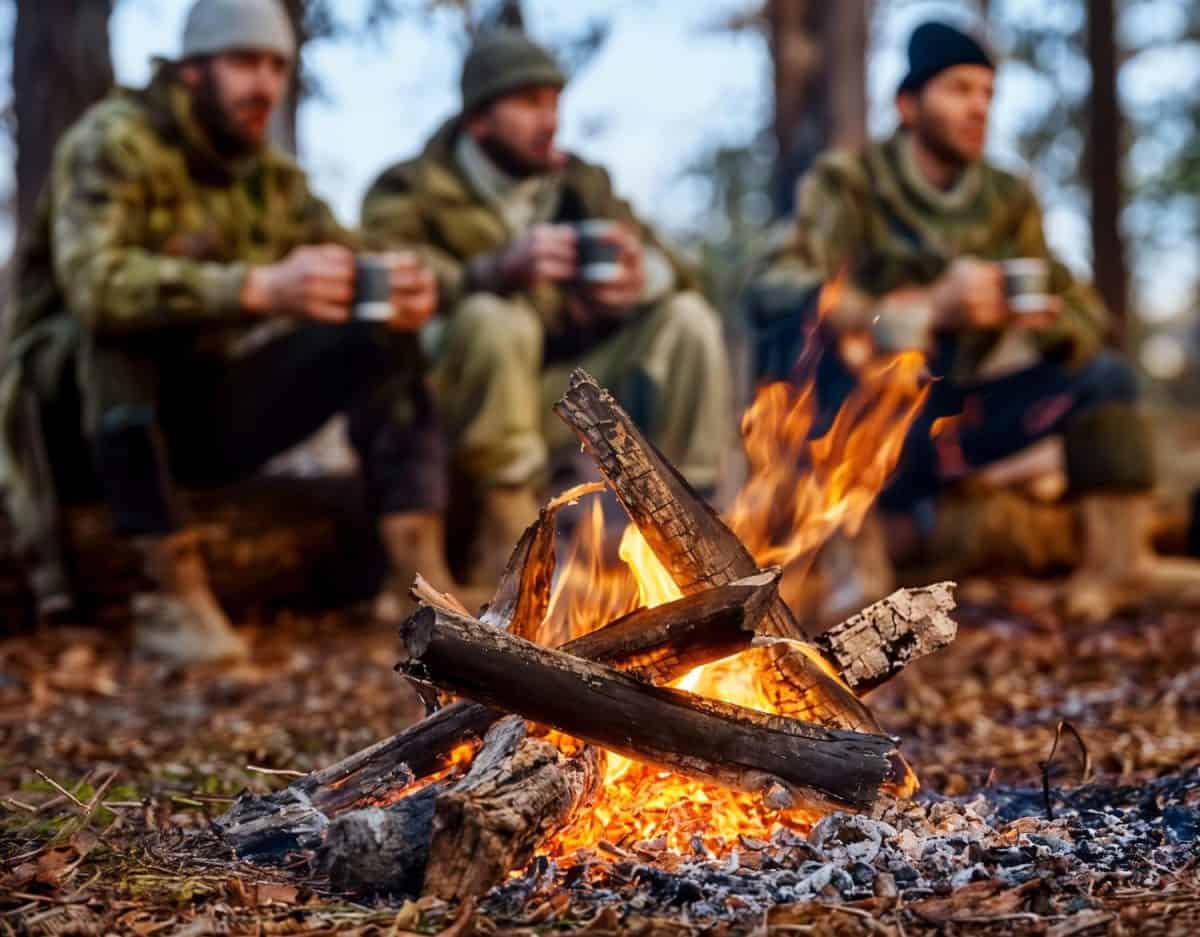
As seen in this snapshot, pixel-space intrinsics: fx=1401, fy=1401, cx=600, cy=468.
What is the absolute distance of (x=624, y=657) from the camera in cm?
246

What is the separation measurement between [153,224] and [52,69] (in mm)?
2016

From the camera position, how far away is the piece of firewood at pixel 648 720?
227cm

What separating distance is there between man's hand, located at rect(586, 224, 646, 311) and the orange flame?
1946 mm

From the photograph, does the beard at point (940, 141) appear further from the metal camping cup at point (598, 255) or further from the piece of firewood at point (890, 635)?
the piece of firewood at point (890, 635)

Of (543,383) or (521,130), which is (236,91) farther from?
(543,383)

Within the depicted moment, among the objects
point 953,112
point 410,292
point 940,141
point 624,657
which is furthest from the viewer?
point 940,141

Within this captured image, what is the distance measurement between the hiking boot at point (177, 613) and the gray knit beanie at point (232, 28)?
71.8 inches

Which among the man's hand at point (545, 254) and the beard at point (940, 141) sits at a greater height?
the beard at point (940, 141)

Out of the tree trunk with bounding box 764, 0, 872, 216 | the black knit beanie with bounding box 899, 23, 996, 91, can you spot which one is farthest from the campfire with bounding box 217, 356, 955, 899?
the tree trunk with bounding box 764, 0, 872, 216

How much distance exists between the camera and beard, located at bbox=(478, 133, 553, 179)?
6215mm

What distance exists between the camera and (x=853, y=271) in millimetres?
6273

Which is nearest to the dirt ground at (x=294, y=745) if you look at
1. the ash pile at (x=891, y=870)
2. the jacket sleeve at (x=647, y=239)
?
the ash pile at (x=891, y=870)

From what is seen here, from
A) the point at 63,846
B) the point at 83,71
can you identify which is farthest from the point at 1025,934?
the point at 83,71

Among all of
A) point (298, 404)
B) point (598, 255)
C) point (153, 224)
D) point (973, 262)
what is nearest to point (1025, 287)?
point (973, 262)
